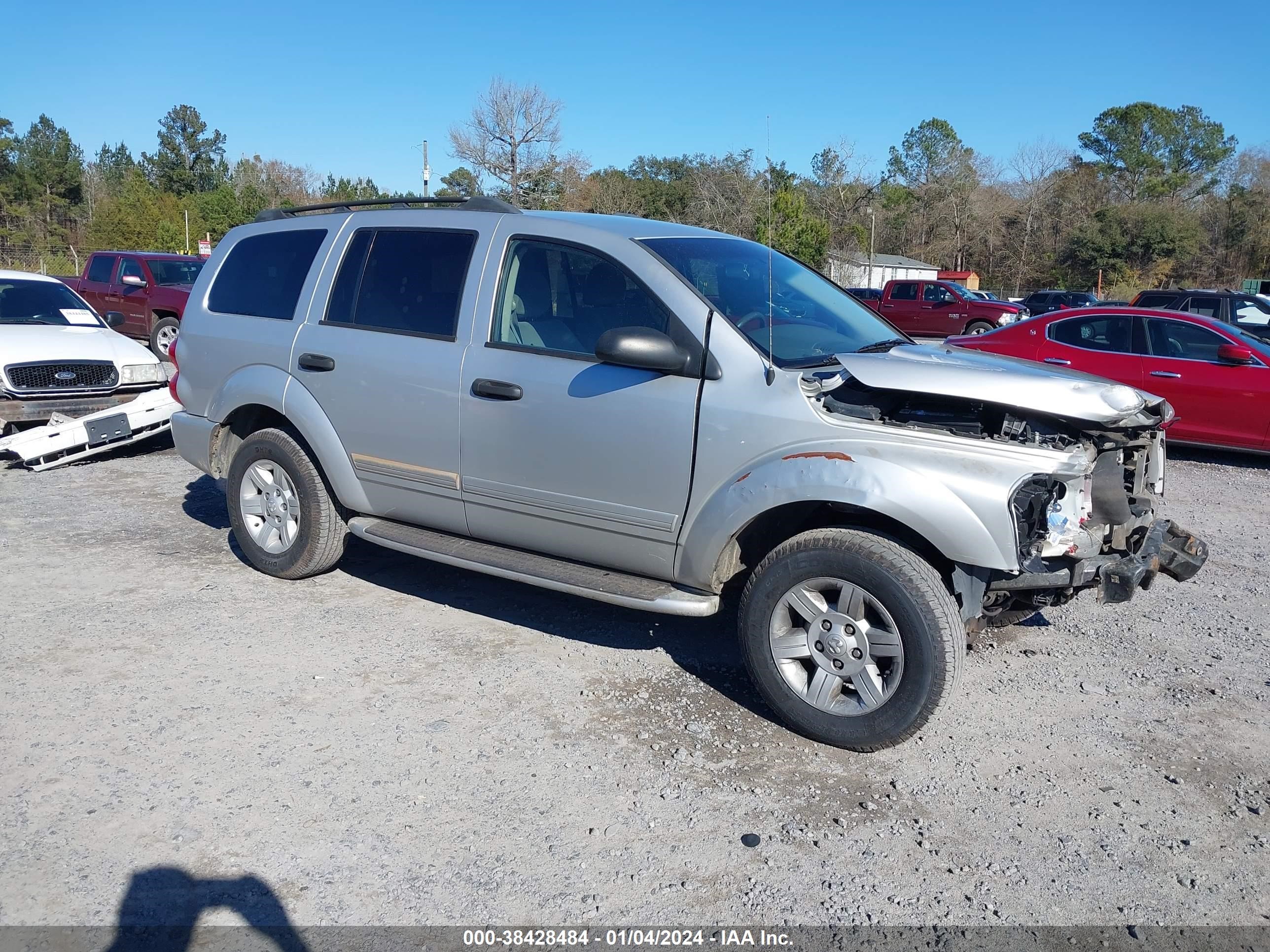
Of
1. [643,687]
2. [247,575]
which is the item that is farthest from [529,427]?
[247,575]

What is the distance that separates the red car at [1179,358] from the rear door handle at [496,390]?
570 cm

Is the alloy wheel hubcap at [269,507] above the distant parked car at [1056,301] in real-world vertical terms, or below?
below

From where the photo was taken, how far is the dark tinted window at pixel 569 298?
4367 millimetres

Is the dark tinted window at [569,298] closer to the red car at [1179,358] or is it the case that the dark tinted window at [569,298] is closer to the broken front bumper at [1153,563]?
the broken front bumper at [1153,563]

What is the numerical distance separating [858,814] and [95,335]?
9.14m

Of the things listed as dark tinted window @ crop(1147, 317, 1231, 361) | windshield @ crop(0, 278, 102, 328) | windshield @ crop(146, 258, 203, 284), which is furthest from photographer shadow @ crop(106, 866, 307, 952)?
windshield @ crop(146, 258, 203, 284)

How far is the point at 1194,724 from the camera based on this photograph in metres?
4.14

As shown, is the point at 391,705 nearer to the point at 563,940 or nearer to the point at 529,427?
the point at 529,427

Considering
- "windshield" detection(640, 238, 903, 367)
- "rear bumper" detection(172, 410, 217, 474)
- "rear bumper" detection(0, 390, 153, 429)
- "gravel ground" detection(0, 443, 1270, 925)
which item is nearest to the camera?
"gravel ground" detection(0, 443, 1270, 925)

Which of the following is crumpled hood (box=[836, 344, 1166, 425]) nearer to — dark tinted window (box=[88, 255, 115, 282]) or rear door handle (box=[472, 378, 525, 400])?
rear door handle (box=[472, 378, 525, 400])

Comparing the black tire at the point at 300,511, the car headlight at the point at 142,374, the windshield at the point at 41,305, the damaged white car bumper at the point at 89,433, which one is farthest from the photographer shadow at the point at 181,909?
the windshield at the point at 41,305

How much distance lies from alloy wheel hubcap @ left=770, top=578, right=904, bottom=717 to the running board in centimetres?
37

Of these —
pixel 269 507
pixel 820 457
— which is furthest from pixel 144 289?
pixel 820 457

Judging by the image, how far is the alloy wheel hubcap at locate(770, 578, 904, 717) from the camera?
12.4 ft
